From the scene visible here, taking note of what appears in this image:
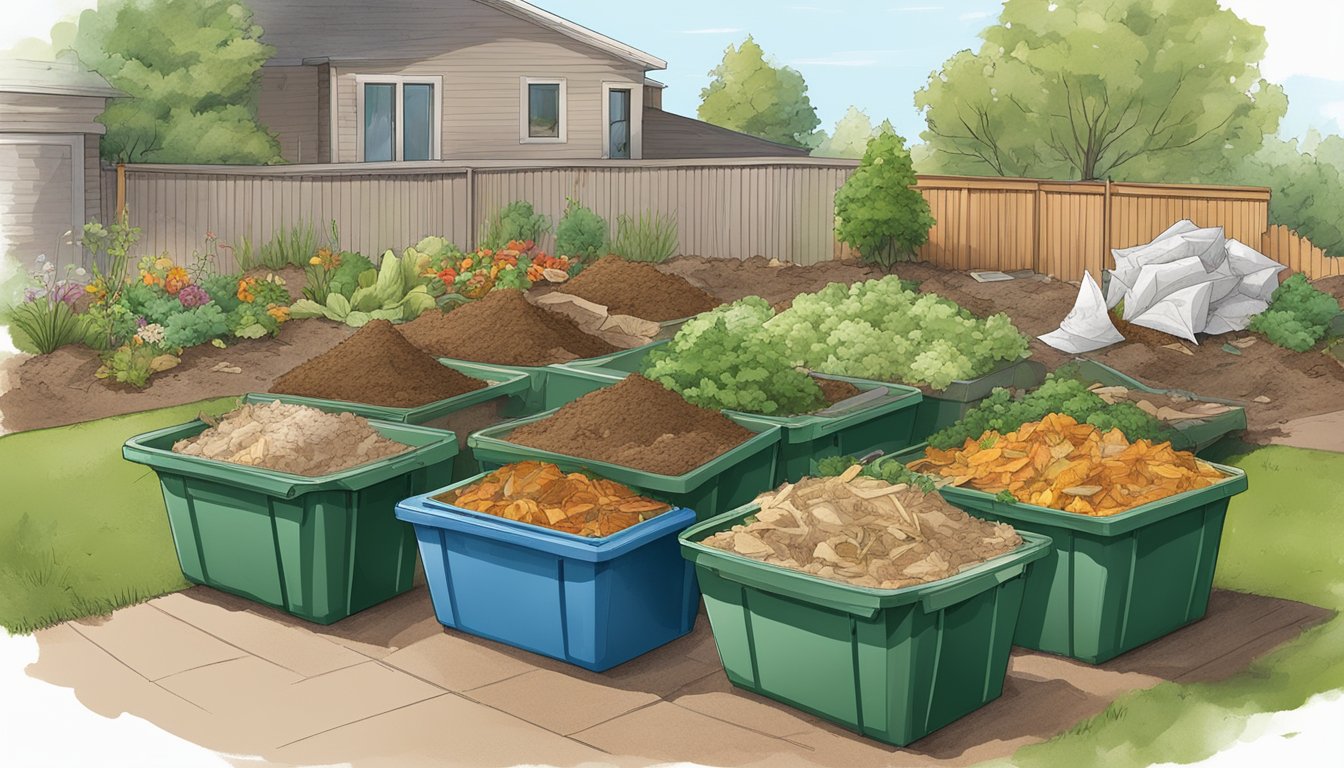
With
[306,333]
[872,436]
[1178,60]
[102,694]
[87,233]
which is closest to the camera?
[102,694]

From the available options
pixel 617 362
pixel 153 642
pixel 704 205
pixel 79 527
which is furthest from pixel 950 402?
pixel 704 205

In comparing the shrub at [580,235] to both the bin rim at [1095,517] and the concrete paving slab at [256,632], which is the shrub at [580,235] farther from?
the bin rim at [1095,517]

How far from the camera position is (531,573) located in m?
7.70

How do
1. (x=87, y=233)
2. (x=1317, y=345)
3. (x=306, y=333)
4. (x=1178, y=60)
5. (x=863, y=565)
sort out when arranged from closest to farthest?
(x=863, y=565) → (x=306, y=333) → (x=1317, y=345) → (x=87, y=233) → (x=1178, y=60)

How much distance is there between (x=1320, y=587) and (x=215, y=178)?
11985 millimetres

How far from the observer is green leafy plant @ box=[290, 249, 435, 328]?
46.0ft

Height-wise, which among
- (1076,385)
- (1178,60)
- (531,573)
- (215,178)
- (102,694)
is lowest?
(102,694)

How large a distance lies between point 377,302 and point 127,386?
95.9 inches

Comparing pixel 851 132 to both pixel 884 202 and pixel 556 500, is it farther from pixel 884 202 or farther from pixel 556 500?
pixel 556 500

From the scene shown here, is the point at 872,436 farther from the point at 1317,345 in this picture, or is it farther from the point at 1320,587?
the point at 1317,345

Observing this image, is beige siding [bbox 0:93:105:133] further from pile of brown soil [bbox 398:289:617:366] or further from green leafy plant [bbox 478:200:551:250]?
pile of brown soil [bbox 398:289:617:366]

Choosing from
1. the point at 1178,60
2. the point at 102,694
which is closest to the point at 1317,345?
the point at 102,694

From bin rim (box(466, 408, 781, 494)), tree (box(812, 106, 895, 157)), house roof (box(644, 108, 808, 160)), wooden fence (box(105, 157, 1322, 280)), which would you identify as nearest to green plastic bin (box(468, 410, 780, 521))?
bin rim (box(466, 408, 781, 494))

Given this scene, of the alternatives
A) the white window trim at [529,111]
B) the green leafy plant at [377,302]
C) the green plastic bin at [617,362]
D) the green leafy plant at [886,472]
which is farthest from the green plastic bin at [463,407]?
the white window trim at [529,111]
